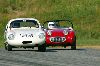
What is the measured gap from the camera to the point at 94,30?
50.5 meters

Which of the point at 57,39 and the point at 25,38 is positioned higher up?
the point at 25,38

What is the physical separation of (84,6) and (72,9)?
5.68 feet

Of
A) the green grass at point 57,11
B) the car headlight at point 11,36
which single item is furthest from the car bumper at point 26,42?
the green grass at point 57,11

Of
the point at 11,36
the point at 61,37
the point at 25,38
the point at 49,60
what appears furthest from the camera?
the point at 61,37

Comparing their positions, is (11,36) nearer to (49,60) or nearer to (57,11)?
(49,60)

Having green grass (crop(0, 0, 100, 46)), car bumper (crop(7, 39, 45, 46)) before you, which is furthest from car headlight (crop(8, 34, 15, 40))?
green grass (crop(0, 0, 100, 46))

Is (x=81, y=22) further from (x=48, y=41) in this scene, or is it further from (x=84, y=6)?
(x=48, y=41)

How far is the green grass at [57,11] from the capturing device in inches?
2121

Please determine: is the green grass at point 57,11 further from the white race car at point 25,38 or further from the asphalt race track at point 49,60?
the asphalt race track at point 49,60

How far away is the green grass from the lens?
53.9 metres

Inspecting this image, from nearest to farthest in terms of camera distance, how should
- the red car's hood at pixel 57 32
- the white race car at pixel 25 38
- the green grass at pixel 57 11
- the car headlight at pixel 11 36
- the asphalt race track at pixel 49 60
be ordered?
1. the asphalt race track at pixel 49 60
2. the white race car at pixel 25 38
3. the car headlight at pixel 11 36
4. the red car's hood at pixel 57 32
5. the green grass at pixel 57 11

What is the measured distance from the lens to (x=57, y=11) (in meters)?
57.5

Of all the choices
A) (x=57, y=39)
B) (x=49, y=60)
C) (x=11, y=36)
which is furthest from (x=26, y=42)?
(x=49, y=60)

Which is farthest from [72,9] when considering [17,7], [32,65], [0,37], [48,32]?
[32,65]
